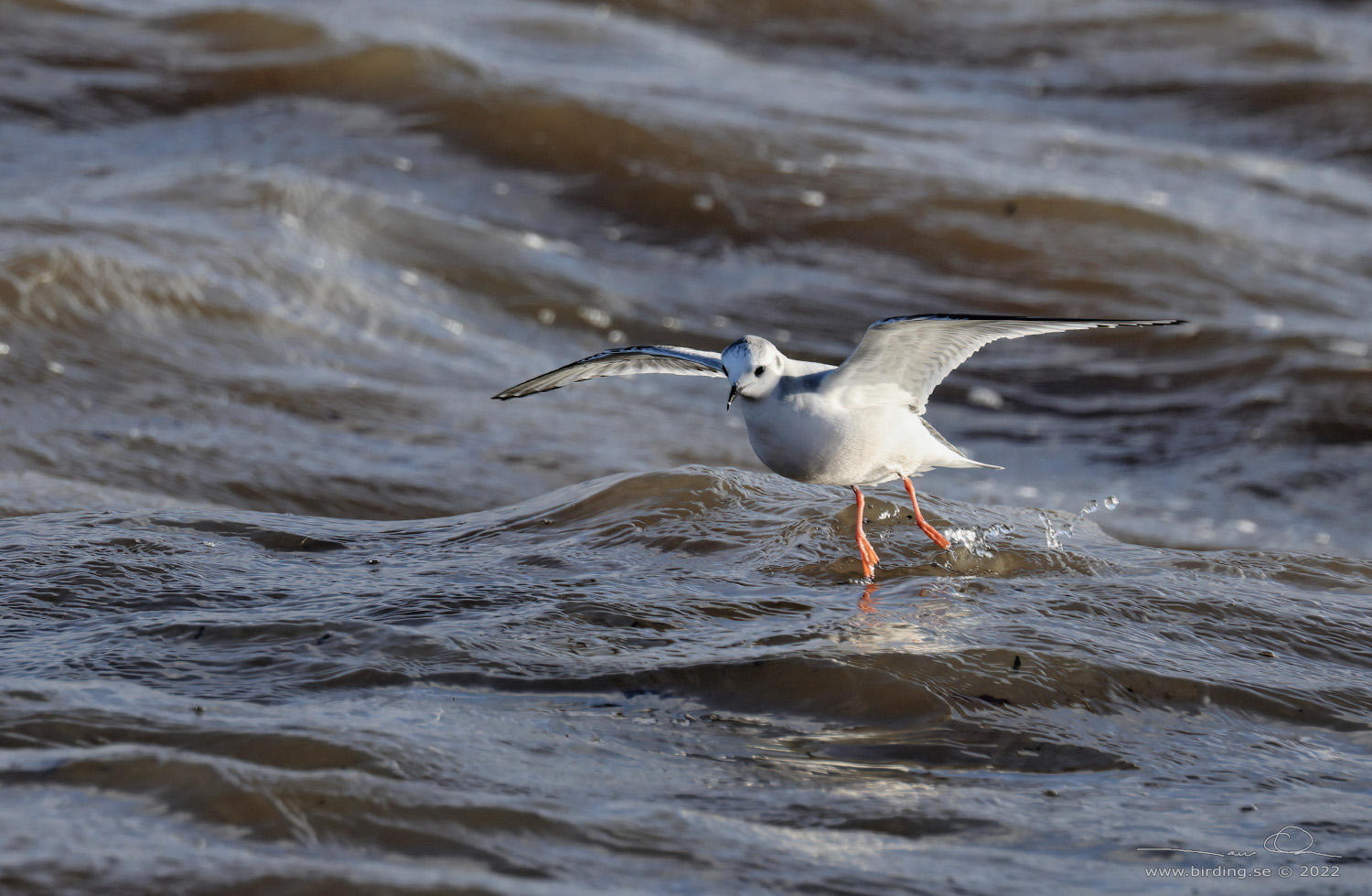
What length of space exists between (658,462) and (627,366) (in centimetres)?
191

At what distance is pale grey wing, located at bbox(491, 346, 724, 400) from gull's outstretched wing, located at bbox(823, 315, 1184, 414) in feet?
1.62

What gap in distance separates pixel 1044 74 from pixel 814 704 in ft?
42.8

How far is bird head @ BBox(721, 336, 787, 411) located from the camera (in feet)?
13.7

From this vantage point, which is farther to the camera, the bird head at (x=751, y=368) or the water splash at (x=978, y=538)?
the water splash at (x=978, y=538)

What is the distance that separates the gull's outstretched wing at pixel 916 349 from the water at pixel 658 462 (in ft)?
2.12

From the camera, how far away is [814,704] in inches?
151

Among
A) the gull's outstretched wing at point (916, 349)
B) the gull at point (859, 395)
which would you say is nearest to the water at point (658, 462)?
the gull at point (859, 395)

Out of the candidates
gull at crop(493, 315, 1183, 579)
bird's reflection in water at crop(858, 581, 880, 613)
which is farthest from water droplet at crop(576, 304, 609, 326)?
bird's reflection in water at crop(858, 581, 880, 613)

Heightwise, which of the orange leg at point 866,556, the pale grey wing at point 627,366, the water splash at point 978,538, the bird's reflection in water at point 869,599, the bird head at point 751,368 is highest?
the bird head at point 751,368

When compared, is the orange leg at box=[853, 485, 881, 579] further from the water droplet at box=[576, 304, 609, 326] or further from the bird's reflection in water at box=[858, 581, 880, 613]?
the water droplet at box=[576, 304, 609, 326]

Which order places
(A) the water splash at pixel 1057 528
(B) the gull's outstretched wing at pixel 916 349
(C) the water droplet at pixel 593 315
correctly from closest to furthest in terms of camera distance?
(B) the gull's outstretched wing at pixel 916 349
(A) the water splash at pixel 1057 528
(C) the water droplet at pixel 593 315

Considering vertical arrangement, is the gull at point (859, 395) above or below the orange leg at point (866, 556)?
above

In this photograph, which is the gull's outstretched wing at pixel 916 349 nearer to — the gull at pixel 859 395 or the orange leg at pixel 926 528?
the gull at pixel 859 395

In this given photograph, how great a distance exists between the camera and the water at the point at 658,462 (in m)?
3.27
